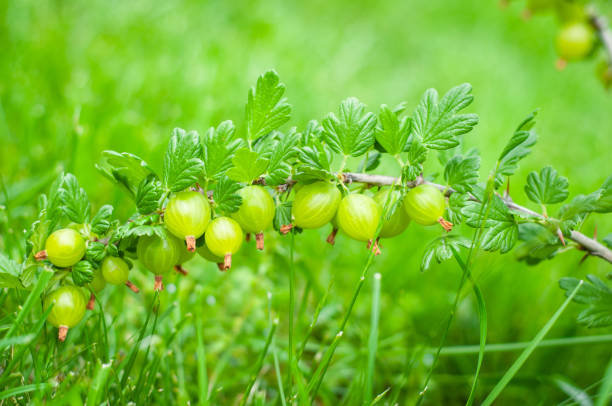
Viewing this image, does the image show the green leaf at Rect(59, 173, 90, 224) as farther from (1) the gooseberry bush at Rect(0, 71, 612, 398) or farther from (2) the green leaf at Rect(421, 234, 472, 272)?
(2) the green leaf at Rect(421, 234, 472, 272)

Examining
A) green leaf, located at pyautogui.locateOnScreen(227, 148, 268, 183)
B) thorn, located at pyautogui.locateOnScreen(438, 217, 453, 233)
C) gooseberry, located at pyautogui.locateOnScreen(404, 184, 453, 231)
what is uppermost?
green leaf, located at pyautogui.locateOnScreen(227, 148, 268, 183)

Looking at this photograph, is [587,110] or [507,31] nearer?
[587,110]

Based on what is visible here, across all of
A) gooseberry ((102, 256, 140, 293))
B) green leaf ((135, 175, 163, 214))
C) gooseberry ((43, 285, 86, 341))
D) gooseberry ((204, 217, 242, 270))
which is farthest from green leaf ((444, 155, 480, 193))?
gooseberry ((43, 285, 86, 341))

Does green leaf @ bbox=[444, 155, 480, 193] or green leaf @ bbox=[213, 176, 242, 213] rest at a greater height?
green leaf @ bbox=[213, 176, 242, 213]

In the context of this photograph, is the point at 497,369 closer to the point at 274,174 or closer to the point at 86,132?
the point at 274,174

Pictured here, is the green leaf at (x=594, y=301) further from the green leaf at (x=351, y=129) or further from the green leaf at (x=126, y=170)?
the green leaf at (x=126, y=170)

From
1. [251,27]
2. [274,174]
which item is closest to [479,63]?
[251,27]

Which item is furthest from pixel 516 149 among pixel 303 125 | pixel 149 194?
pixel 303 125
